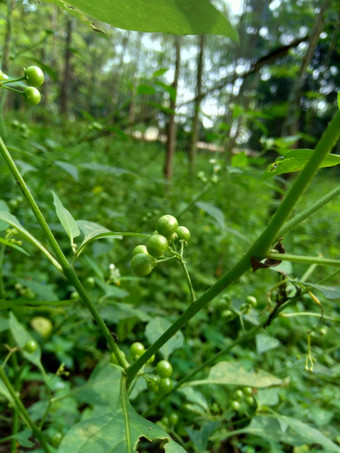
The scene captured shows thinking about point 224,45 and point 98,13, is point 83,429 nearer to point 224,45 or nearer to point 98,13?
point 98,13

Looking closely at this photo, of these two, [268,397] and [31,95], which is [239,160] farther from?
[31,95]

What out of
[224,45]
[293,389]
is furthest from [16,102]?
[293,389]

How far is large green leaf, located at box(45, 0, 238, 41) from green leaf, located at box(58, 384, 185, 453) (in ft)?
2.14

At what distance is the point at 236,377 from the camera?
1.19m

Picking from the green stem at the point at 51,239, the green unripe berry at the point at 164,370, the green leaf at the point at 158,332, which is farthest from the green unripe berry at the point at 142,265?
the green leaf at the point at 158,332

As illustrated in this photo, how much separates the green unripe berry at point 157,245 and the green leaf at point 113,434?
0.97ft

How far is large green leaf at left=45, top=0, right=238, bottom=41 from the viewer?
44 centimetres

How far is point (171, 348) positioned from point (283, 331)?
7.41ft

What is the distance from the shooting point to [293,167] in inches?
26.2

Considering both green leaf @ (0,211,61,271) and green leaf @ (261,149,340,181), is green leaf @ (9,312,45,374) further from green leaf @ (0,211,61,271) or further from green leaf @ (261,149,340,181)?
green leaf @ (261,149,340,181)

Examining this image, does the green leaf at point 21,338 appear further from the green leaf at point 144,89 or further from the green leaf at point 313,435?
the green leaf at point 144,89

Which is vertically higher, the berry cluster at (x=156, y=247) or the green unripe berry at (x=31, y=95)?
the green unripe berry at (x=31, y=95)

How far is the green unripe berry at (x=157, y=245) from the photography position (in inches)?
26.6

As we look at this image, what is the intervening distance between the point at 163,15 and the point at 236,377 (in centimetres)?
113
